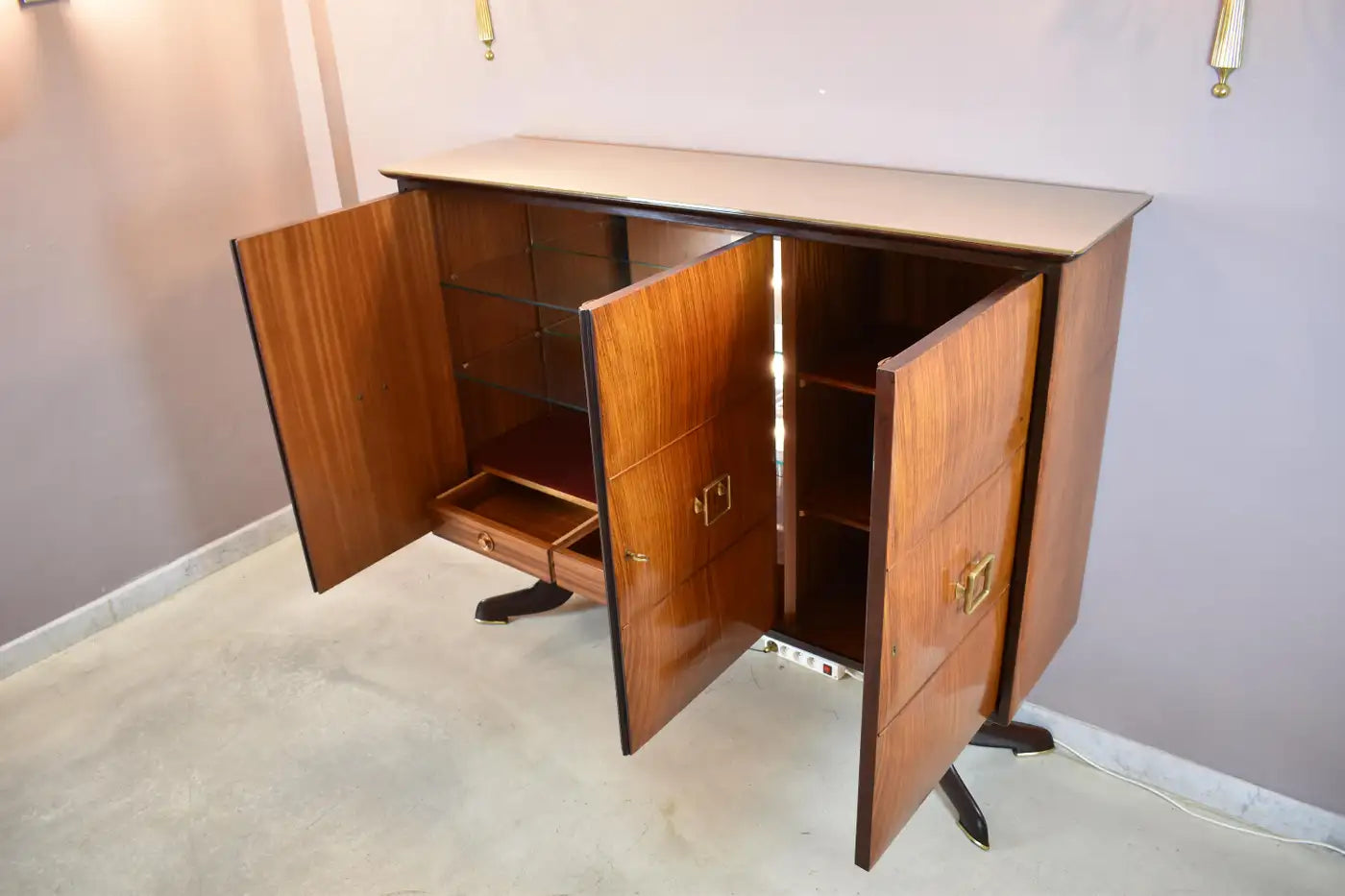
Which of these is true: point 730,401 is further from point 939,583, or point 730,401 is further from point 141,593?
point 141,593

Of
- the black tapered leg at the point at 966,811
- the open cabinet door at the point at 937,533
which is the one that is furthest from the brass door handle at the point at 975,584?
the black tapered leg at the point at 966,811

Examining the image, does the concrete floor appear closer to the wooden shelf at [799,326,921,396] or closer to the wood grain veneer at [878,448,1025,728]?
the wood grain veneer at [878,448,1025,728]

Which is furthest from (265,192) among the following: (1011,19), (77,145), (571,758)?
(1011,19)

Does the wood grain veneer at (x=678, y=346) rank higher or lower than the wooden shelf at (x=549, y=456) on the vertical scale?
higher

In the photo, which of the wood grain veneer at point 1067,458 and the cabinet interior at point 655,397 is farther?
the cabinet interior at point 655,397

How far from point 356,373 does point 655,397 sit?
0.87m

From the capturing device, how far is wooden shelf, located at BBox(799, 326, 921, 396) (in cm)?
187

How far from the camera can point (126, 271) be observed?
110 inches

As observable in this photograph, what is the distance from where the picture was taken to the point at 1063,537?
6.35 feet

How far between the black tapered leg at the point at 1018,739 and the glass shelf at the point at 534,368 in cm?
116

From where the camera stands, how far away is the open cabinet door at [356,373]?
2.09 metres

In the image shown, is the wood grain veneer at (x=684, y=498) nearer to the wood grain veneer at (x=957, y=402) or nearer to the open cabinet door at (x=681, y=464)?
the open cabinet door at (x=681, y=464)

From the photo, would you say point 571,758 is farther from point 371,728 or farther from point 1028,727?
point 1028,727

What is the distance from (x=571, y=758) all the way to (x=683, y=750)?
0.82 feet
